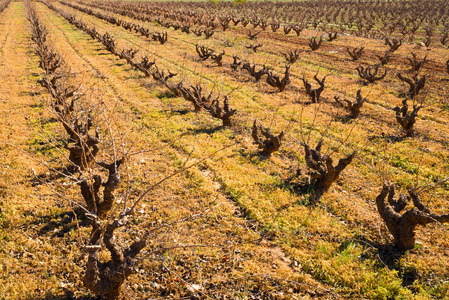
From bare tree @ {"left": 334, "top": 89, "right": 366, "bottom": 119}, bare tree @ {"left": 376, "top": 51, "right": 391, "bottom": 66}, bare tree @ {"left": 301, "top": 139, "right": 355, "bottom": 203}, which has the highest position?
bare tree @ {"left": 376, "top": 51, "right": 391, "bottom": 66}

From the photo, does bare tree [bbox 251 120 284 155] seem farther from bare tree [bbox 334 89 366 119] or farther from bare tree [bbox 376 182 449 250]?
bare tree [bbox 334 89 366 119]

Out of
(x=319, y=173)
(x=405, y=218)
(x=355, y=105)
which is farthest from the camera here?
(x=355, y=105)

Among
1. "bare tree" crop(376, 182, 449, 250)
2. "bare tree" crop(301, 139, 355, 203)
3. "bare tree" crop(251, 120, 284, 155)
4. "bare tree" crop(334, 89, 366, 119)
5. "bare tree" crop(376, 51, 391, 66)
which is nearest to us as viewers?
"bare tree" crop(376, 182, 449, 250)

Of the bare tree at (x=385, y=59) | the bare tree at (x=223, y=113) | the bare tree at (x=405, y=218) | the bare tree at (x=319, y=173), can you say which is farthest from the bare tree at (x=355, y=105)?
the bare tree at (x=385, y=59)

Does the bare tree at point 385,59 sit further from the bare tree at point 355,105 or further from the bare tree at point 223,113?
the bare tree at point 223,113

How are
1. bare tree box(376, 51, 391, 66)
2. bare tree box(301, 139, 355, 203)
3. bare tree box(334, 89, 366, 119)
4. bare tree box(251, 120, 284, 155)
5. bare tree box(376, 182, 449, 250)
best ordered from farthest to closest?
bare tree box(376, 51, 391, 66) → bare tree box(334, 89, 366, 119) → bare tree box(251, 120, 284, 155) → bare tree box(301, 139, 355, 203) → bare tree box(376, 182, 449, 250)

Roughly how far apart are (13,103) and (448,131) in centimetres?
1729

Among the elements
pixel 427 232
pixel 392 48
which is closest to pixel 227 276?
pixel 427 232

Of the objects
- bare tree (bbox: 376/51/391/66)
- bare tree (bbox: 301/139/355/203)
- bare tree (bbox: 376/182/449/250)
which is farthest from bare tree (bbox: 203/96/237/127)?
bare tree (bbox: 376/51/391/66)

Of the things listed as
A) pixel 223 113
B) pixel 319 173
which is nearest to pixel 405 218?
pixel 319 173

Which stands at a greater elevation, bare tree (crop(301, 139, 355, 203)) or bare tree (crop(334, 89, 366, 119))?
bare tree (crop(334, 89, 366, 119))

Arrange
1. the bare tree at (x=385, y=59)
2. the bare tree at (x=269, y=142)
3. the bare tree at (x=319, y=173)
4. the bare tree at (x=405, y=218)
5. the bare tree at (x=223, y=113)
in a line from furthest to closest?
1. the bare tree at (x=385, y=59)
2. the bare tree at (x=223, y=113)
3. the bare tree at (x=269, y=142)
4. the bare tree at (x=319, y=173)
5. the bare tree at (x=405, y=218)

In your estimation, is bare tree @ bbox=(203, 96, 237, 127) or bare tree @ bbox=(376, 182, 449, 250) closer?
bare tree @ bbox=(376, 182, 449, 250)

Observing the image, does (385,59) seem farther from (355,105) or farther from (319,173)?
(319,173)
